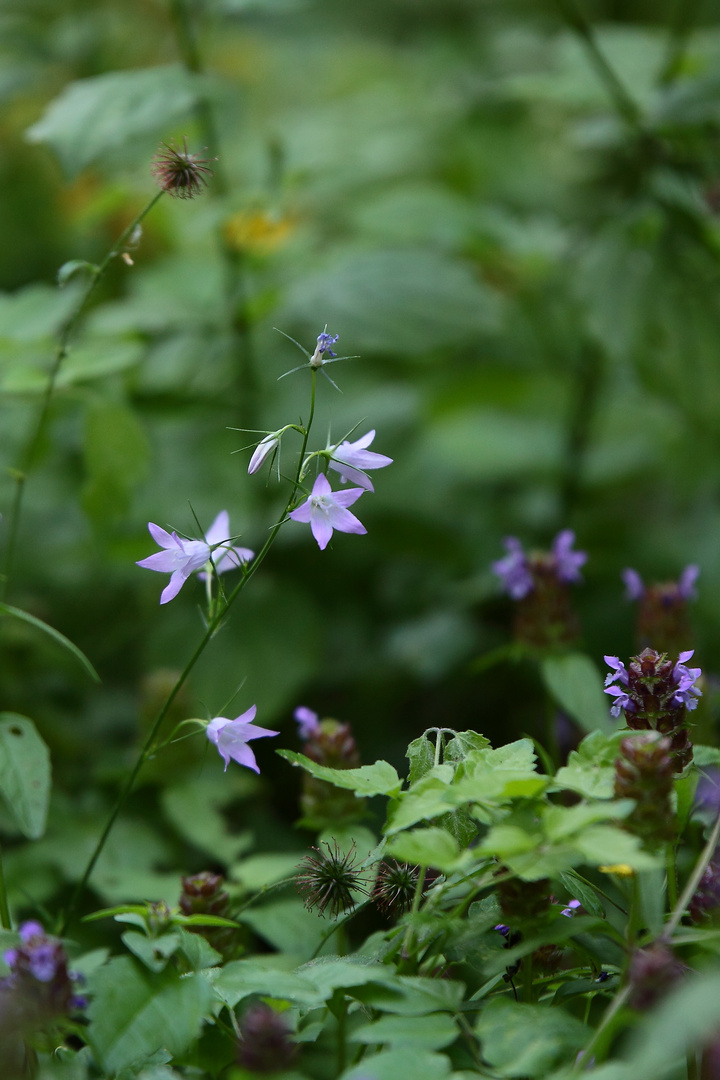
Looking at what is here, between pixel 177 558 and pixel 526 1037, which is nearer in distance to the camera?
pixel 526 1037

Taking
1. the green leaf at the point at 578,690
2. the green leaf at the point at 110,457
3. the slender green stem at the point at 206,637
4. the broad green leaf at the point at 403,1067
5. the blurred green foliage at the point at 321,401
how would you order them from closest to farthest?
the broad green leaf at the point at 403,1067, the slender green stem at the point at 206,637, the green leaf at the point at 578,690, the green leaf at the point at 110,457, the blurred green foliage at the point at 321,401

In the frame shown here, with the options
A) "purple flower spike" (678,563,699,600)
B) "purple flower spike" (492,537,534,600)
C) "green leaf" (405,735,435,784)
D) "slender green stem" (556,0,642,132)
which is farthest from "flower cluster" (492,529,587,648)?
"slender green stem" (556,0,642,132)

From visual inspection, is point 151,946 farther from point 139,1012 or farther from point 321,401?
point 321,401

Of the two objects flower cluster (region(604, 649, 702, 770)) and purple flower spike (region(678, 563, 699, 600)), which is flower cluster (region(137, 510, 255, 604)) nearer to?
flower cluster (region(604, 649, 702, 770))

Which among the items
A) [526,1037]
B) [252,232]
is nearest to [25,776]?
[526,1037]

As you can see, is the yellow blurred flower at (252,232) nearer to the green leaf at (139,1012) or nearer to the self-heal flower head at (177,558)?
the self-heal flower head at (177,558)

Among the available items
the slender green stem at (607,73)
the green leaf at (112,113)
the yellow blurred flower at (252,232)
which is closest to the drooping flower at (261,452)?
the green leaf at (112,113)

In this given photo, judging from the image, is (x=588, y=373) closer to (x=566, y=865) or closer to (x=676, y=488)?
(x=676, y=488)
